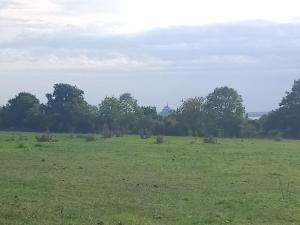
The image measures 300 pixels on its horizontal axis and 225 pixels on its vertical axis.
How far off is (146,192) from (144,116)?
74641mm

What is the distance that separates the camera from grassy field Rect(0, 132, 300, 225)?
50.0 ft

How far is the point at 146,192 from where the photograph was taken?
65.9 ft

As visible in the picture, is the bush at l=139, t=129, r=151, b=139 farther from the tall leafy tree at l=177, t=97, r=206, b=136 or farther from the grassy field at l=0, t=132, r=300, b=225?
the grassy field at l=0, t=132, r=300, b=225

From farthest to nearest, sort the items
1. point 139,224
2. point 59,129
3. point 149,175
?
1. point 59,129
2. point 149,175
3. point 139,224

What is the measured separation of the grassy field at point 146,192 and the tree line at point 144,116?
56.9m

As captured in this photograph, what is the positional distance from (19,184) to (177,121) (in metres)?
71.2

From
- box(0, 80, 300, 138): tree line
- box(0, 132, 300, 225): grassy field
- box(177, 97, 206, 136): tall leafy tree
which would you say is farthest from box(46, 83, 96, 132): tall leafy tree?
box(0, 132, 300, 225): grassy field

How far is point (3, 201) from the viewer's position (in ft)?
56.5

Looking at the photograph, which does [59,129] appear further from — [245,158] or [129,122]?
[245,158]

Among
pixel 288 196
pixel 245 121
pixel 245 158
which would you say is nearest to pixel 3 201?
pixel 288 196

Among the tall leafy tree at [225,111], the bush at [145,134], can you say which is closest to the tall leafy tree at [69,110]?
the bush at [145,134]

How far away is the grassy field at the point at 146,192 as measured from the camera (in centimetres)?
1523

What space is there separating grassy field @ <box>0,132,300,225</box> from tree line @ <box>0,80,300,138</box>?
56.9 m

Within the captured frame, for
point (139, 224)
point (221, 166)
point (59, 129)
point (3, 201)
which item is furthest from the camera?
point (59, 129)
